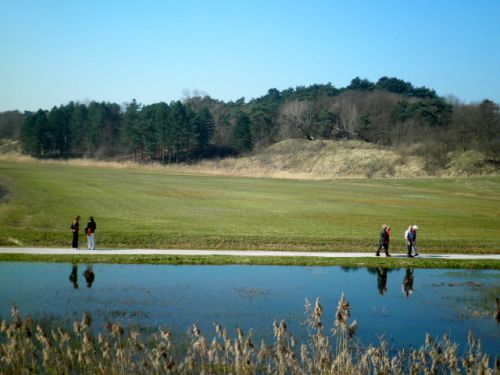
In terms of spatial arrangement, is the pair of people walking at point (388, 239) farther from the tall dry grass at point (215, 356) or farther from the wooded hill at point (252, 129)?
the wooded hill at point (252, 129)

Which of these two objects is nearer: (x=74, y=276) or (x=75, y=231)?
(x=74, y=276)

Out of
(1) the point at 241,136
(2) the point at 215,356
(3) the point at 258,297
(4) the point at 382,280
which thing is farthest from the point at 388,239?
(1) the point at 241,136

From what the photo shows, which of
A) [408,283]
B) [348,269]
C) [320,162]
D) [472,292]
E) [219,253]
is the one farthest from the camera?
[320,162]

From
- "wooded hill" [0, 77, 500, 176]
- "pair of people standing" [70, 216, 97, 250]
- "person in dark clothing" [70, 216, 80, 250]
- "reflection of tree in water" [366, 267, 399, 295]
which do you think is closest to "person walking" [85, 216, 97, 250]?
"pair of people standing" [70, 216, 97, 250]

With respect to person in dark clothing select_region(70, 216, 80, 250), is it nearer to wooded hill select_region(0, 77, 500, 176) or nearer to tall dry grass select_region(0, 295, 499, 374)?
tall dry grass select_region(0, 295, 499, 374)

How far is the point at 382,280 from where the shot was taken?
81.0 ft

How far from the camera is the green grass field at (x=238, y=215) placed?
32.6 meters

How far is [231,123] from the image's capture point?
520ft

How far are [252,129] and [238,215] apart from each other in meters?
107

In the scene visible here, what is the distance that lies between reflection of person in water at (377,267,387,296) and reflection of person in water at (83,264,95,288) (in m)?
11.7

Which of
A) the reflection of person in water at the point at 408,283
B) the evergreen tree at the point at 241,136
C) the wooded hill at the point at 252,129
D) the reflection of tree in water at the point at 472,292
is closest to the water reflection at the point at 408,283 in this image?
A: the reflection of person in water at the point at 408,283

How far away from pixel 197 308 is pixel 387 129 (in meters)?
128

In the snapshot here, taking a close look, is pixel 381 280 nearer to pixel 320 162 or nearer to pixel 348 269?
pixel 348 269

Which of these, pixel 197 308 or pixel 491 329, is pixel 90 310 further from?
pixel 491 329
